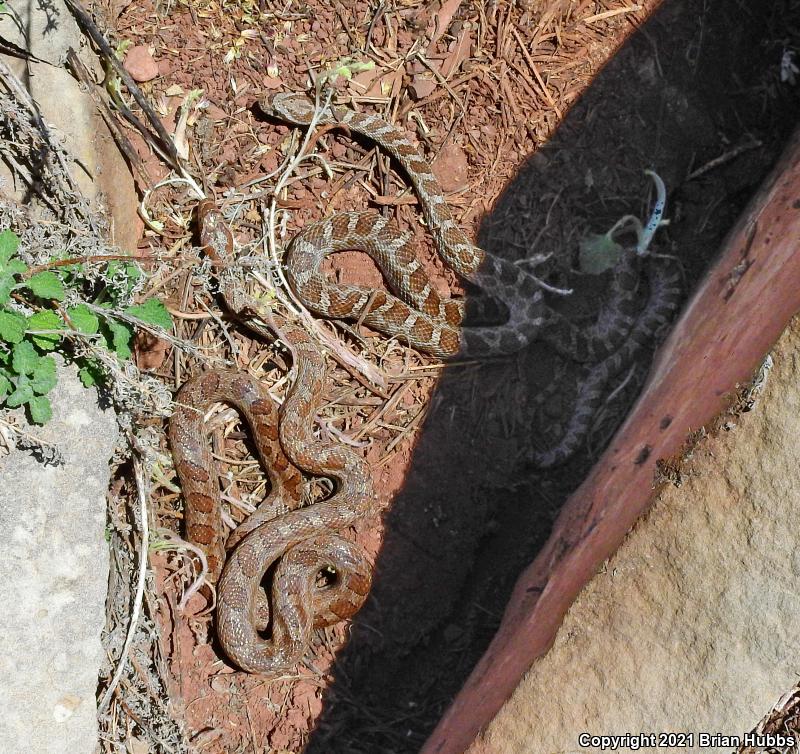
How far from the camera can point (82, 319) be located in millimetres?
3912

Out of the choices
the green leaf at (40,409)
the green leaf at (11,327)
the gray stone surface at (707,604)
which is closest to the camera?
the gray stone surface at (707,604)

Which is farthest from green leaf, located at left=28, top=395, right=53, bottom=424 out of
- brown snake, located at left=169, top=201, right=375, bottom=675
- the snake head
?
the snake head

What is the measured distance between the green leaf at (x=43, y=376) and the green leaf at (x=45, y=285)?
33 cm

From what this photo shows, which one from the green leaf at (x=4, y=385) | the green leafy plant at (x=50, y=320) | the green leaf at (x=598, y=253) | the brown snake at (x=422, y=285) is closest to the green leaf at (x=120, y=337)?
the green leafy plant at (x=50, y=320)

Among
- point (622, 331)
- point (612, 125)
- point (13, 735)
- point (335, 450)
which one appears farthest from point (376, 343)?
point (13, 735)

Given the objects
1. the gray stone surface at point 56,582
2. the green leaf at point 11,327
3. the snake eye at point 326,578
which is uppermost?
the green leaf at point 11,327

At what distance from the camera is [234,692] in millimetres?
4660

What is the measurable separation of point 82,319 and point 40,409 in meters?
0.50

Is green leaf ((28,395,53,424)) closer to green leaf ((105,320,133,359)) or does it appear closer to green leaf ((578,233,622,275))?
green leaf ((105,320,133,359))

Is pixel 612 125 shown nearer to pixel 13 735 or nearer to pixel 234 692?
pixel 234 692

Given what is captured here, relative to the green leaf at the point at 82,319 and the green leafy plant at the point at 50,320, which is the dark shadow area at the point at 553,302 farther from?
the green leaf at the point at 82,319

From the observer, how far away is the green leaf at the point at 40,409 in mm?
3871

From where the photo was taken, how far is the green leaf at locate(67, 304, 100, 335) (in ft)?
12.8

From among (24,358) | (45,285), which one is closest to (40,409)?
(24,358)
